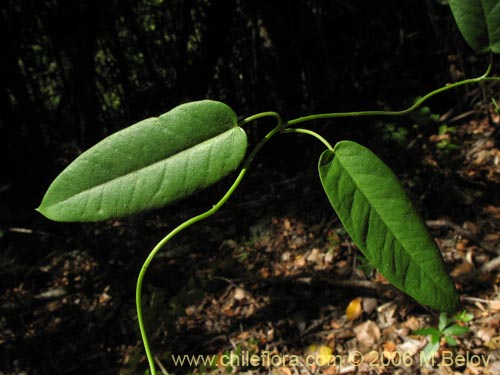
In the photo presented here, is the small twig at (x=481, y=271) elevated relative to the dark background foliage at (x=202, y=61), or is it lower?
lower

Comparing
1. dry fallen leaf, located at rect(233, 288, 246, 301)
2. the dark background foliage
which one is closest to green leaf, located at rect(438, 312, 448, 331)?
dry fallen leaf, located at rect(233, 288, 246, 301)

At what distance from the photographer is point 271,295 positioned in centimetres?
179

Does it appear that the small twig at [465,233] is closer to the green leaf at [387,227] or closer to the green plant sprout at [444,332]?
the green plant sprout at [444,332]

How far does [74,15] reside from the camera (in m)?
2.03

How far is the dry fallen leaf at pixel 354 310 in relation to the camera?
61.6 inches

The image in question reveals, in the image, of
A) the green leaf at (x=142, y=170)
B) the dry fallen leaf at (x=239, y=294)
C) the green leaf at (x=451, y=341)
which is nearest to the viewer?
the green leaf at (x=142, y=170)

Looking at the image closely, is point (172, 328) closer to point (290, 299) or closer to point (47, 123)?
point (290, 299)

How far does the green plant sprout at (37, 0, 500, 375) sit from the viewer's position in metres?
0.39

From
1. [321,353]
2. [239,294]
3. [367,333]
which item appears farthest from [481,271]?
[239,294]

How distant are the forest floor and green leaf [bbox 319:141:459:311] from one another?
1.00 meters

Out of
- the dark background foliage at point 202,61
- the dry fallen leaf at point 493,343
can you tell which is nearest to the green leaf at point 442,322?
the dry fallen leaf at point 493,343

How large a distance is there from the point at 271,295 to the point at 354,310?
384 mm

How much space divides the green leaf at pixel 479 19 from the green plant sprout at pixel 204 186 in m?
0.20

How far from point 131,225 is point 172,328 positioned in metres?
0.77
